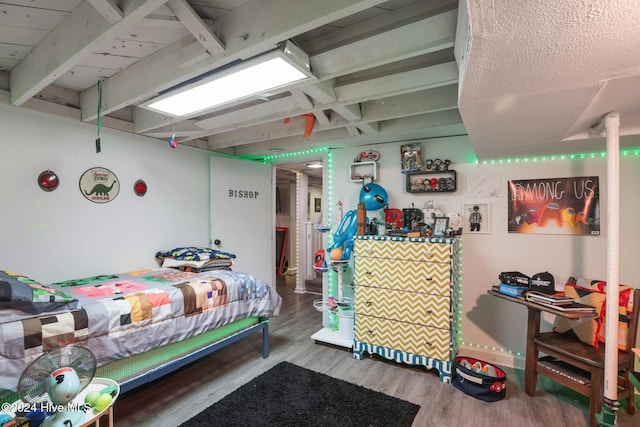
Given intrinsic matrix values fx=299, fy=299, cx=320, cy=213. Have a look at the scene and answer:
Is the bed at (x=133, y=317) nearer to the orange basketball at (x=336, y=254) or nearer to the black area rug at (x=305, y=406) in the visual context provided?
the black area rug at (x=305, y=406)

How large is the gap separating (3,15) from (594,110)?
3156mm

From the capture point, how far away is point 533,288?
2.39 meters

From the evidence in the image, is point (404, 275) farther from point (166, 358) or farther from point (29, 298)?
point (29, 298)

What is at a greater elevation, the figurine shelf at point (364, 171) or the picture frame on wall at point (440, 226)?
the figurine shelf at point (364, 171)

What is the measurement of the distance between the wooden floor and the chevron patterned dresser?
7.6 inches

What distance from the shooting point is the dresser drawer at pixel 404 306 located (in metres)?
2.54

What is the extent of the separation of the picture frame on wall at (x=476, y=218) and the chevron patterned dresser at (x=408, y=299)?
1.08 ft

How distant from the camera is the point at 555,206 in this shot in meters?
2.65

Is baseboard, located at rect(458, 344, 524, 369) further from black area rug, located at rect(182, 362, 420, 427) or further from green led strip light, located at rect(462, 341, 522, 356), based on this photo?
black area rug, located at rect(182, 362, 420, 427)

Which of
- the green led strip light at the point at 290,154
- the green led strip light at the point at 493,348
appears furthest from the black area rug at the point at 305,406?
the green led strip light at the point at 290,154

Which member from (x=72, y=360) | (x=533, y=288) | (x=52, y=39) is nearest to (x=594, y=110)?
(x=533, y=288)

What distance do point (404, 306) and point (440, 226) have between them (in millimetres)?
825

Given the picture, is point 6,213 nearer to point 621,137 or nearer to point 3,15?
point 3,15

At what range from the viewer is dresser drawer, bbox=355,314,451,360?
8.33ft
